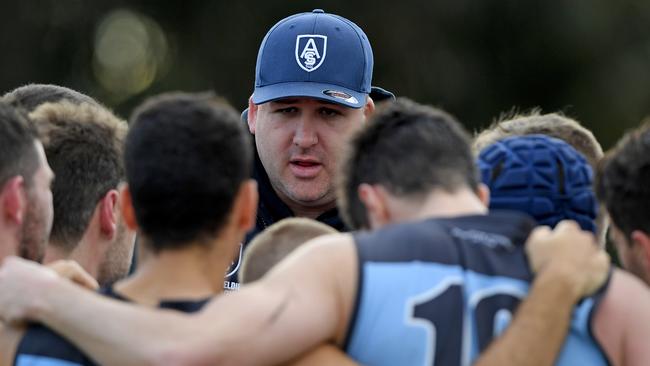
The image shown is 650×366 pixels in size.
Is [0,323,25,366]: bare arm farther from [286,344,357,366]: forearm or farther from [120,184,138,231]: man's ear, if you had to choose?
[286,344,357,366]: forearm

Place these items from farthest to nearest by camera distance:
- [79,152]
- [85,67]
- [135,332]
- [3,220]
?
[85,67] → [79,152] → [3,220] → [135,332]

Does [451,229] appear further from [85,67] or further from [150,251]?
[85,67]

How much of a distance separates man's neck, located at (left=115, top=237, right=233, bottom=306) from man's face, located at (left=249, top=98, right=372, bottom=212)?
242cm

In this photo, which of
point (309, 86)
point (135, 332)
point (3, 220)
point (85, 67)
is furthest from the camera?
point (85, 67)

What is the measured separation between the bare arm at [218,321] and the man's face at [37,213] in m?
0.53

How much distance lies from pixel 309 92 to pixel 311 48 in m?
0.22

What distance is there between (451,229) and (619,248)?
0.81m

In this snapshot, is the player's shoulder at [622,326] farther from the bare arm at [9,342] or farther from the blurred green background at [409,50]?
the blurred green background at [409,50]

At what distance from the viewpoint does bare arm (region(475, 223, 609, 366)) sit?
13.8 ft

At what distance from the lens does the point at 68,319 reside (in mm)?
4137

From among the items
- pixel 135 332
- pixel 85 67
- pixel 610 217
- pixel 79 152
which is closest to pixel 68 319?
pixel 135 332

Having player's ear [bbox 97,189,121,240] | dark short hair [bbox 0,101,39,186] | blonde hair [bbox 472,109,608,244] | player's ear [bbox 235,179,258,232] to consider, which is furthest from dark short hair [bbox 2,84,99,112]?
player's ear [bbox 235,179,258,232]

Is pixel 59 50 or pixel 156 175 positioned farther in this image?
pixel 59 50

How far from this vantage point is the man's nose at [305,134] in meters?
6.75
